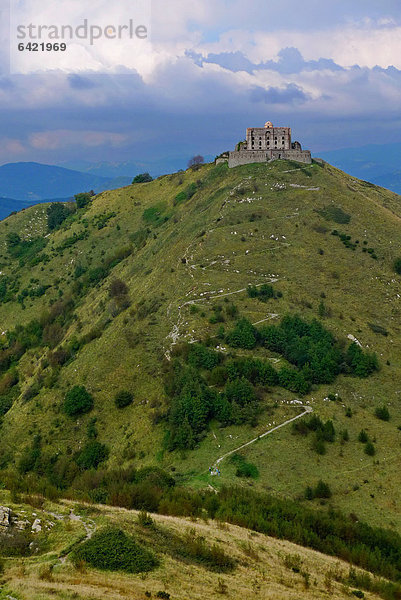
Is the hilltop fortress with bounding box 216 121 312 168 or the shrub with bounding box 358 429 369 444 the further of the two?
the hilltop fortress with bounding box 216 121 312 168

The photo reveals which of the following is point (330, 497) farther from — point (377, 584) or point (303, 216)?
point (303, 216)

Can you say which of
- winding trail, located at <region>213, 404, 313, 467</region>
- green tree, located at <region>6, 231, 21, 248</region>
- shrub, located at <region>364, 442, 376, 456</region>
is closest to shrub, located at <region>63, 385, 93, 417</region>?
winding trail, located at <region>213, 404, 313, 467</region>

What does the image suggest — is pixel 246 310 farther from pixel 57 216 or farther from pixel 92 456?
pixel 57 216

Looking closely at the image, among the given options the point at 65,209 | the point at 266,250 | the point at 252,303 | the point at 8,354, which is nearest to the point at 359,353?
the point at 252,303

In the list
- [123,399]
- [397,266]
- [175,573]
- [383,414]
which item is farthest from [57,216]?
[175,573]

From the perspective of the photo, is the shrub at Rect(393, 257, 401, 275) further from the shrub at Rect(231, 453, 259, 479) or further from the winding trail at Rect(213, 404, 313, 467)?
the shrub at Rect(231, 453, 259, 479)

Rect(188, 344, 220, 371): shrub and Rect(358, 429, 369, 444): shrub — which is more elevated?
Rect(188, 344, 220, 371): shrub
